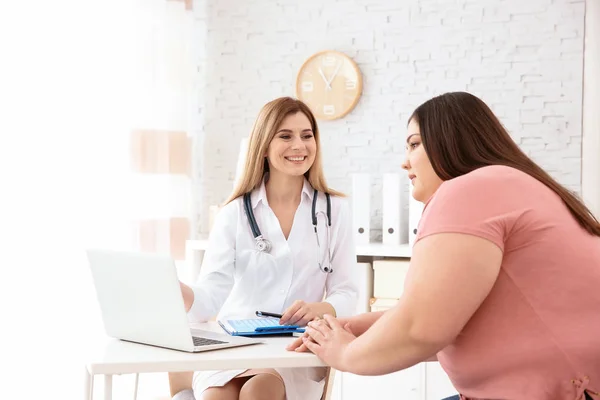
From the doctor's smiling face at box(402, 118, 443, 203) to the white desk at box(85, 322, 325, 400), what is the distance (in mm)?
409

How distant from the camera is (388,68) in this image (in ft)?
13.6

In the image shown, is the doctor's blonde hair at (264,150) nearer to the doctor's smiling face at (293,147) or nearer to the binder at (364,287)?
the doctor's smiling face at (293,147)

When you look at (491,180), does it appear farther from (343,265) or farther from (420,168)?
(343,265)

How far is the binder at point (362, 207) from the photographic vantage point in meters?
3.87

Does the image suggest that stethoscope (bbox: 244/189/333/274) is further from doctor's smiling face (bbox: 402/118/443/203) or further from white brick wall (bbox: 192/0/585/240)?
white brick wall (bbox: 192/0/585/240)

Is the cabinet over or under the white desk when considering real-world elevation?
under

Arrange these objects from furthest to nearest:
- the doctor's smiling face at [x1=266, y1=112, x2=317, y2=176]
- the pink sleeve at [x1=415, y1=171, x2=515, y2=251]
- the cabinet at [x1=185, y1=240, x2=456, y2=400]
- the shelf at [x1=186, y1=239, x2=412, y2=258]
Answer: the shelf at [x1=186, y1=239, x2=412, y2=258]
the cabinet at [x1=185, y1=240, x2=456, y2=400]
the doctor's smiling face at [x1=266, y1=112, x2=317, y2=176]
the pink sleeve at [x1=415, y1=171, x2=515, y2=251]

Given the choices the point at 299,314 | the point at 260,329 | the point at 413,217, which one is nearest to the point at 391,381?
the point at 413,217

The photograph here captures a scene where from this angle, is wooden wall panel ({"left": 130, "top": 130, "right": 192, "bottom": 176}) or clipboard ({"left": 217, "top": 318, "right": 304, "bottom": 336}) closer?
clipboard ({"left": 217, "top": 318, "right": 304, "bottom": 336})

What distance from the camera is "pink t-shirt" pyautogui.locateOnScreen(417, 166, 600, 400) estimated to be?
4.41 feet

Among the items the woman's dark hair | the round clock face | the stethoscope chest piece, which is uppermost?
the round clock face

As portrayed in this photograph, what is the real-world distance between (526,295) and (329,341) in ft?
1.38

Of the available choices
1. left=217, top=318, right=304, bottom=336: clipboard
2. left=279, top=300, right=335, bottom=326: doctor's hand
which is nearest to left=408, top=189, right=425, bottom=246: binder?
left=279, top=300, right=335, bottom=326: doctor's hand

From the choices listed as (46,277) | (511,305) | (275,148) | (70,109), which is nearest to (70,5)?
(70,109)
